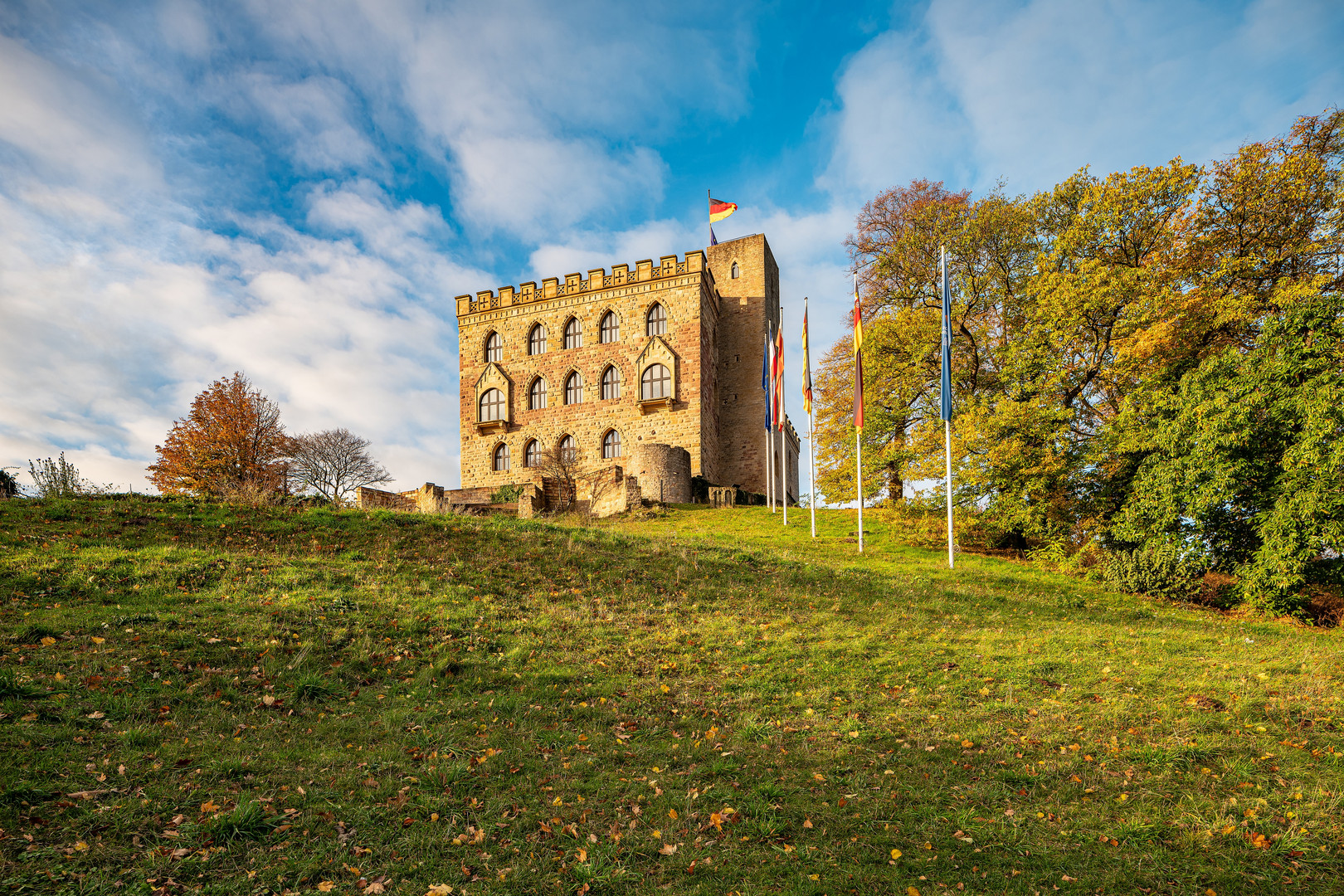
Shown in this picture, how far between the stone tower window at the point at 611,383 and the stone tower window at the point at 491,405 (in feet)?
23.1

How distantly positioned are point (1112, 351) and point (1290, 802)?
17.3 m

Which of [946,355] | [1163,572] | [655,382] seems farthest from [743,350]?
[1163,572]

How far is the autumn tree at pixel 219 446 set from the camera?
3662 cm

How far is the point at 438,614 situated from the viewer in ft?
34.0

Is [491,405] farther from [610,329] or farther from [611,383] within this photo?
[610,329]

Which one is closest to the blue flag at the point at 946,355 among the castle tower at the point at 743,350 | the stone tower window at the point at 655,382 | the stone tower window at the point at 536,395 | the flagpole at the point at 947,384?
the flagpole at the point at 947,384

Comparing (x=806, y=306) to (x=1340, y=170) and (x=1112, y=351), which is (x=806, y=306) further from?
(x=1340, y=170)

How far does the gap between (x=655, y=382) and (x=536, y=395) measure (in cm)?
800

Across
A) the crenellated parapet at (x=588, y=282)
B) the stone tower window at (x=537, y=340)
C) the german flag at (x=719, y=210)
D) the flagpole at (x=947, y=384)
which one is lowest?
the flagpole at (x=947, y=384)

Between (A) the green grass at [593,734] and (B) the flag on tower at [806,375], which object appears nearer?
(A) the green grass at [593,734]

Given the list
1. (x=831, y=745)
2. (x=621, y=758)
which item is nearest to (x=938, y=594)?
(x=831, y=745)

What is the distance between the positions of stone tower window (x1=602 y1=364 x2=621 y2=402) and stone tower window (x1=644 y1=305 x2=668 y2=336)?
9.93 feet

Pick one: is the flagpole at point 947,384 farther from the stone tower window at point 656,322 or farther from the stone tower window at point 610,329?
the stone tower window at point 610,329

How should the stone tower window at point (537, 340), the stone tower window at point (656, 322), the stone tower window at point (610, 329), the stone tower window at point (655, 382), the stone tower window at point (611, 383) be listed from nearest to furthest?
the stone tower window at point (655, 382), the stone tower window at point (656, 322), the stone tower window at point (611, 383), the stone tower window at point (610, 329), the stone tower window at point (537, 340)
